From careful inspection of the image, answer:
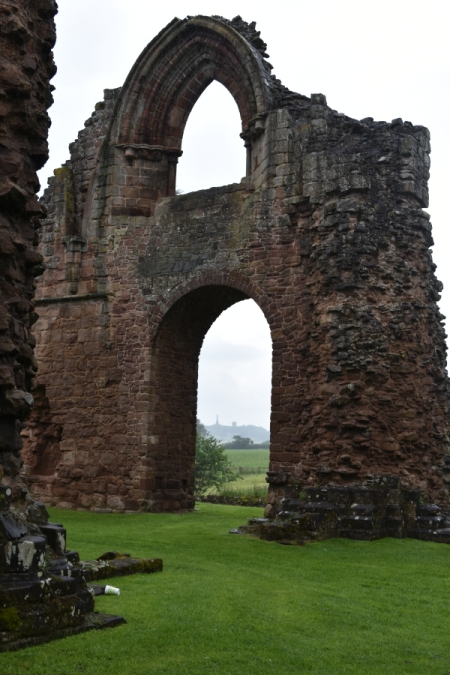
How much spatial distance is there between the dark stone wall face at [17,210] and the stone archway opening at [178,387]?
7.99 m

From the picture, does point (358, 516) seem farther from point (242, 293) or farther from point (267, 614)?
point (242, 293)

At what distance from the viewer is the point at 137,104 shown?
49.1ft

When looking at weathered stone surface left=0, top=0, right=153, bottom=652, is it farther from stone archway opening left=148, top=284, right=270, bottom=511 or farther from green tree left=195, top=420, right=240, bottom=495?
green tree left=195, top=420, right=240, bottom=495

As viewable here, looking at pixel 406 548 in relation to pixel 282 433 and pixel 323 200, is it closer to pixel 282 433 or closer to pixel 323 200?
pixel 282 433

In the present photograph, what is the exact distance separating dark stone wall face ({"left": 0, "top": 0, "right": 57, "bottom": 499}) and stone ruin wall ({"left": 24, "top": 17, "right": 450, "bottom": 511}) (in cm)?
653

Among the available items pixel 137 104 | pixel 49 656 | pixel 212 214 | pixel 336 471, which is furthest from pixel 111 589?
pixel 137 104

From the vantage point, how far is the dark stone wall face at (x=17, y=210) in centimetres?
493

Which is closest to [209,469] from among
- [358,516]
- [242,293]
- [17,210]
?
[242,293]

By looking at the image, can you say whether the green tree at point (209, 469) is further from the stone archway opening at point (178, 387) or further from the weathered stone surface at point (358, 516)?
the weathered stone surface at point (358, 516)

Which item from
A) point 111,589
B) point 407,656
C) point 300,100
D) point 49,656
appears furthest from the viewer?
point 300,100

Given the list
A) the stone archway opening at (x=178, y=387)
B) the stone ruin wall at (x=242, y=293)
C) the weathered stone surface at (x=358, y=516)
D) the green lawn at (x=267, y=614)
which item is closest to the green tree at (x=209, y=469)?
the stone archway opening at (x=178, y=387)

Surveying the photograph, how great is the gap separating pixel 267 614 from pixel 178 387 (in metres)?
9.11

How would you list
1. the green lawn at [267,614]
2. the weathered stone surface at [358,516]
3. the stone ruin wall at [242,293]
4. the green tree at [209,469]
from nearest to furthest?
the green lawn at [267,614] → the weathered stone surface at [358,516] → the stone ruin wall at [242,293] → the green tree at [209,469]

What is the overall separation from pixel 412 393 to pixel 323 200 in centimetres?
330
